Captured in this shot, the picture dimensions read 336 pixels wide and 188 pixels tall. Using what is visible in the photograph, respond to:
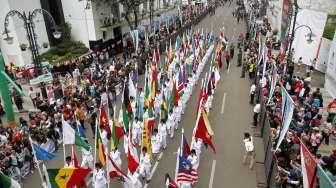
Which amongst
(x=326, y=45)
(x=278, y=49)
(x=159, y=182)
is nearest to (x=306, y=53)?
(x=326, y=45)

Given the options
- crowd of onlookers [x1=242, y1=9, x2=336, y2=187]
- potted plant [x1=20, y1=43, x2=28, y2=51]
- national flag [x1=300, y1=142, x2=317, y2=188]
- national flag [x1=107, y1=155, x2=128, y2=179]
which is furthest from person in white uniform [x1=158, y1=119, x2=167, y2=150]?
potted plant [x1=20, y1=43, x2=28, y2=51]

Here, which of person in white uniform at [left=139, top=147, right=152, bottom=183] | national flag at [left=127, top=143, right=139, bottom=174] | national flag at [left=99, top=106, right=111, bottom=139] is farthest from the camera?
national flag at [left=99, top=106, right=111, bottom=139]

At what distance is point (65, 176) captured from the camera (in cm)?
966

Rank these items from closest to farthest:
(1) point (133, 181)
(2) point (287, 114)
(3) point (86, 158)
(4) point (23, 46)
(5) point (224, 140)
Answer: (1) point (133, 181), (2) point (287, 114), (3) point (86, 158), (5) point (224, 140), (4) point (23, 46)

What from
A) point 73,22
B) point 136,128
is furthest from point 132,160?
point 73,22

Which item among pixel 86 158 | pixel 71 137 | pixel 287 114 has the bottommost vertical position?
pixel 86 158

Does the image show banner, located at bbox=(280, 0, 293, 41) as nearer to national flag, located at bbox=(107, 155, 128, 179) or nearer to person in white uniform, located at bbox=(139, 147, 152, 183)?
person in white uniform, located at bbox=(139, 147, 152, 183)

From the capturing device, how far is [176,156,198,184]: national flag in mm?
10766

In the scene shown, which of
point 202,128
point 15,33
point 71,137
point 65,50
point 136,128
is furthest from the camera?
point 65,50

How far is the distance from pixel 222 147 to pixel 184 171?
203 inches

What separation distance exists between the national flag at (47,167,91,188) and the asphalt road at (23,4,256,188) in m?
3.18

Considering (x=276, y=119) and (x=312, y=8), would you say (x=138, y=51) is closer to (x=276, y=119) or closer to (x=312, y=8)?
(x=312, y=8)

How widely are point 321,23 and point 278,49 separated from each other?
8.57m

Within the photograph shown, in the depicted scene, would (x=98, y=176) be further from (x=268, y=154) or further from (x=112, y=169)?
(x=268, y=154)
